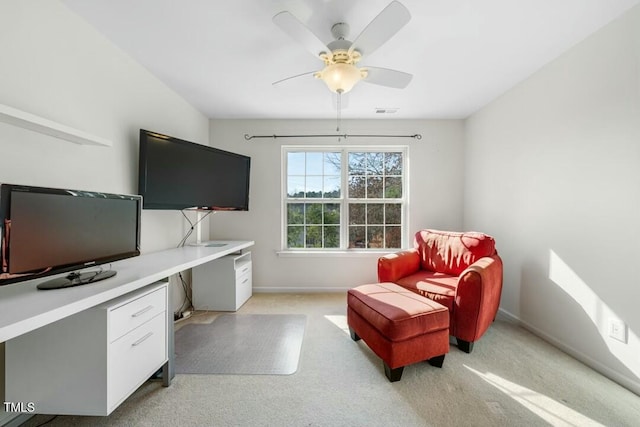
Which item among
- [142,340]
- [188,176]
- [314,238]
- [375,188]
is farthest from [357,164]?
[142,340]

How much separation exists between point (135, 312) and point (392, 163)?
3092mm

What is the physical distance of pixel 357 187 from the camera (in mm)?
3387

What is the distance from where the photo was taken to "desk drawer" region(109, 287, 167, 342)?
1.17 m

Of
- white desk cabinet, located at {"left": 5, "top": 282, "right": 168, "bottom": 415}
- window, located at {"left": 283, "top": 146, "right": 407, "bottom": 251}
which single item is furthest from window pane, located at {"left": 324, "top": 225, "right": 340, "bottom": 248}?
white desk cabinet, located at {"left": 5, "top": 282, "right": 168, "bottom": 415}

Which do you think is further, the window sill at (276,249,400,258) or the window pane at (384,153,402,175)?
the window pane at (384,153,402,175)

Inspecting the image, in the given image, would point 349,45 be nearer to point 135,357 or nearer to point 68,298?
point 68,298

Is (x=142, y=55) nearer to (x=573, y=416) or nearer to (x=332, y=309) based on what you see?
(x=332, y=309)

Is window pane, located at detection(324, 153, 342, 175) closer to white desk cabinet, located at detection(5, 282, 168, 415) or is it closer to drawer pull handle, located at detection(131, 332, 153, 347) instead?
drawer pull handle, located at detection(131, 332, 153, 347)

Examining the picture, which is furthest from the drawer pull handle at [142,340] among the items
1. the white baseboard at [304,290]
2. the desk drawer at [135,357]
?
the white baseboard at [304,290]

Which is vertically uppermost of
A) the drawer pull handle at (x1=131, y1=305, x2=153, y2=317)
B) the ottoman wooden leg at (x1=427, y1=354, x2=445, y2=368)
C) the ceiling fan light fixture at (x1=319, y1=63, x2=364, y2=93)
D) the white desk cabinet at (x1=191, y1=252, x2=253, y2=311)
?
the ceiling fan light fixture at (x1=319, y1=63, x2=364, y2=93)

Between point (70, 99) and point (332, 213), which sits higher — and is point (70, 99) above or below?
above

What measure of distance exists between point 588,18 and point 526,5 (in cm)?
50

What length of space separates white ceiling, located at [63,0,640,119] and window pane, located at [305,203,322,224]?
52.2 inches

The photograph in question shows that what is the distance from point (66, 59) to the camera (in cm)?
151
